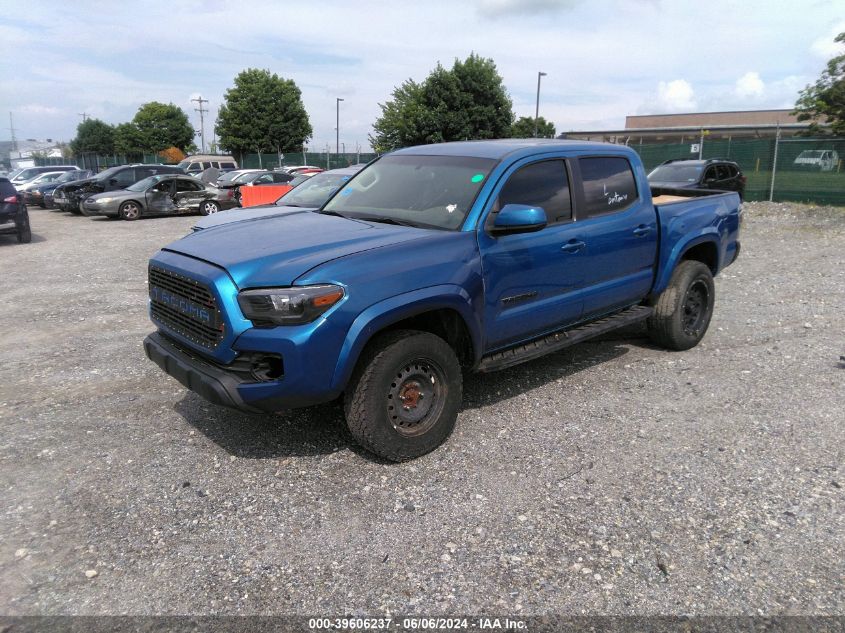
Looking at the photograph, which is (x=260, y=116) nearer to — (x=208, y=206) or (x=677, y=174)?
(x=208, y=206)

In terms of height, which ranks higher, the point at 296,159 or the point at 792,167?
the point at 296,159

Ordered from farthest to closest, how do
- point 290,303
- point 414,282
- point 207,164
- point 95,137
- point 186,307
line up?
point 95,137, point 207,164, point 186,307, point 414,282, point 290,303

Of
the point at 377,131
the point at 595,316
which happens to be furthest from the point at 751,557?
the point at 377,131

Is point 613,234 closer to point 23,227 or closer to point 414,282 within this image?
point 414,282

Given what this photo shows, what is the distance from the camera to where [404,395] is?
3.83m

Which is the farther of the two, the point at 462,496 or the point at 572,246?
the point at 572,246

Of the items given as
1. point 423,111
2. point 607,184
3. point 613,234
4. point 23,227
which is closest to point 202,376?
point 613,234

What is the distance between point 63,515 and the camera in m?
3.35

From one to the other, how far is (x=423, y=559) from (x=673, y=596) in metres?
1.12

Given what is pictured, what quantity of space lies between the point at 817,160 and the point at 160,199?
19.7 m

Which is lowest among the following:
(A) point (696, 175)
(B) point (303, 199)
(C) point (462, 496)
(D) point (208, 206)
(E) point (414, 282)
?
(C) point (462, 496)

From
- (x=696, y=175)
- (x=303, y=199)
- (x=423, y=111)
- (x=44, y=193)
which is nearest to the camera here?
(x=303, y=199)

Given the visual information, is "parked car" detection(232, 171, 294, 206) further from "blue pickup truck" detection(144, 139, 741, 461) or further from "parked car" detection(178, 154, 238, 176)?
"blue pickup truck" detection(144, 139, 741, 461)

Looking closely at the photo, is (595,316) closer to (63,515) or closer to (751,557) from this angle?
(751,557)
